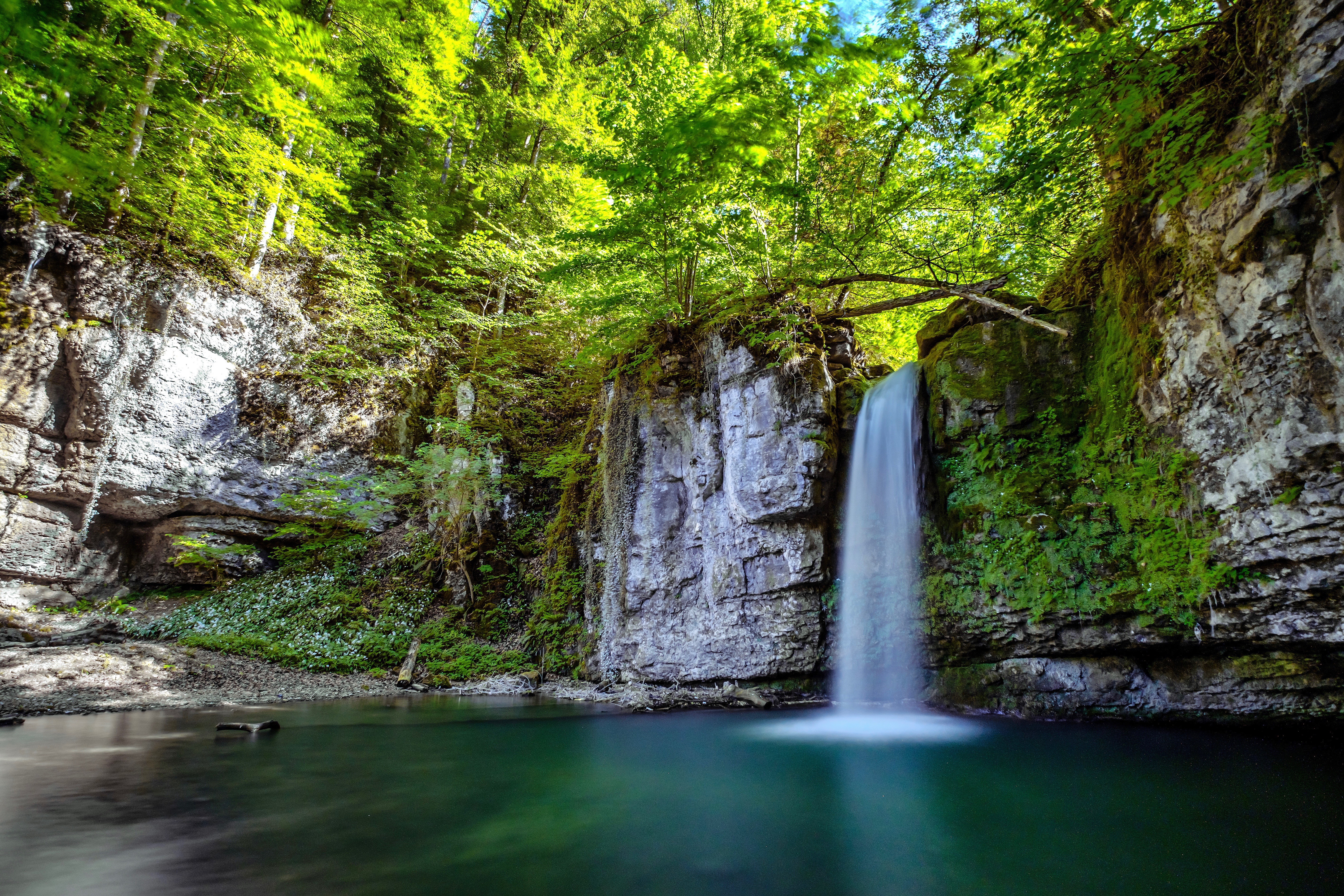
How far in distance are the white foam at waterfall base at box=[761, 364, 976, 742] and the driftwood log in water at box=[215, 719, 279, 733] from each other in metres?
6.43

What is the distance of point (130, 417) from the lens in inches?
453

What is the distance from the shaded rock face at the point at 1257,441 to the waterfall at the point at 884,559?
58.2 inches

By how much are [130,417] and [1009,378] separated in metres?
16.2

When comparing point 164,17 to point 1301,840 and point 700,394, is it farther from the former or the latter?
point 1301,840

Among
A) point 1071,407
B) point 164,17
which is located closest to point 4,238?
point 164,17

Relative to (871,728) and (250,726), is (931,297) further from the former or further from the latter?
(250,726)

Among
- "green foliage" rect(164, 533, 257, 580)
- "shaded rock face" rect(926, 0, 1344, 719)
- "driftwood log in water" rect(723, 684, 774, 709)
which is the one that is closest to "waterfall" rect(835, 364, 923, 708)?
"driftwood log in water" rect(723, 684, 774, 709)

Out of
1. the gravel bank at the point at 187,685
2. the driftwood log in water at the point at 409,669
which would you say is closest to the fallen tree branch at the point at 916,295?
the gravel bank at the point at 187,685

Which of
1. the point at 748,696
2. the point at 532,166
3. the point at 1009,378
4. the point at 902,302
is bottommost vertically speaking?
the point at 748,696

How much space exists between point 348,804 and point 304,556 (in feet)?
37.0

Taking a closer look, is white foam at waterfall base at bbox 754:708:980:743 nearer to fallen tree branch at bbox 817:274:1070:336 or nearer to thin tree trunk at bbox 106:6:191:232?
fallen tree branch at bbox 817:274:1070:336

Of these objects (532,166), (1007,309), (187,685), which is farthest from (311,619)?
(1007,309)

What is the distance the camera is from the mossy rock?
715 centimetres

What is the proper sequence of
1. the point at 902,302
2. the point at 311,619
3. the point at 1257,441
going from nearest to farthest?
the point at 1257,441
the point at 902,302
the point at 311,619
